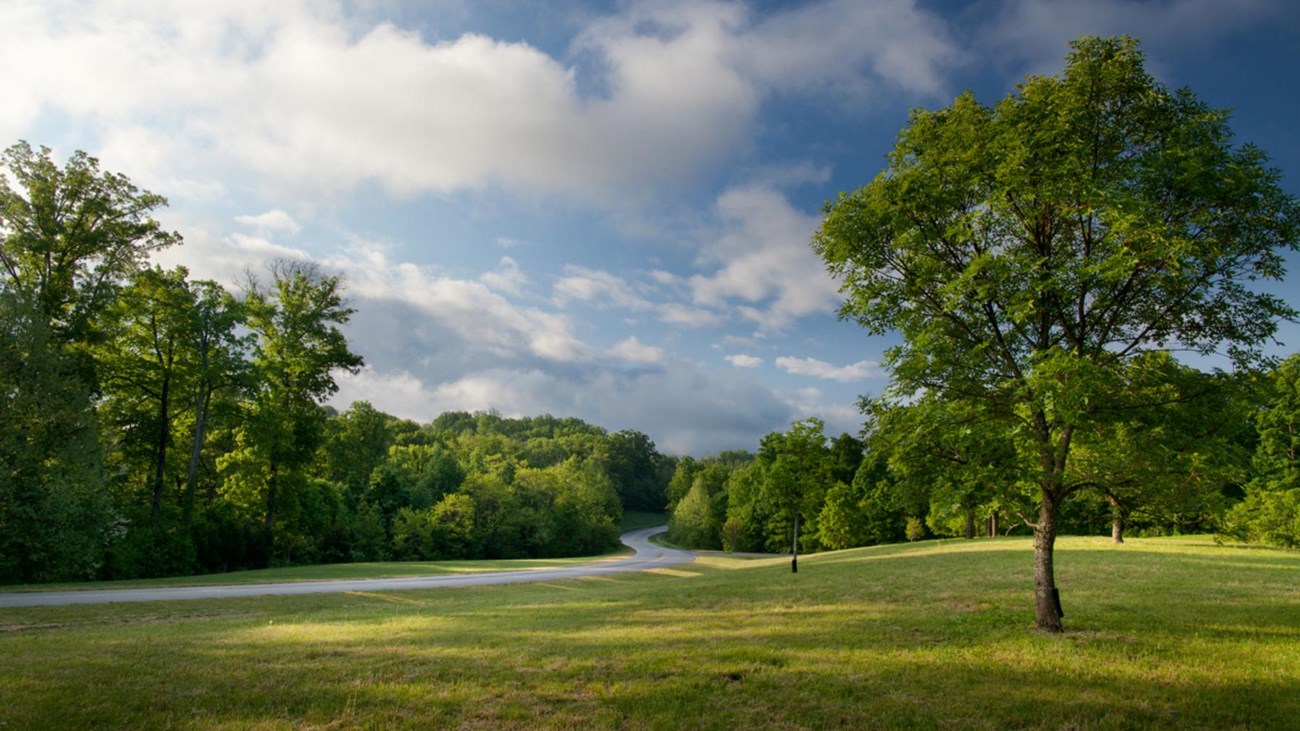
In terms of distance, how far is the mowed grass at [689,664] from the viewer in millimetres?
6484

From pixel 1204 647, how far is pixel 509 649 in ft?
34.7

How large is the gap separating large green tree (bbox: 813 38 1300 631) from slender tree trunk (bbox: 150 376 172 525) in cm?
3526

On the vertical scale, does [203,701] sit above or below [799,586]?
above

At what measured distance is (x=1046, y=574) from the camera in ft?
35.6

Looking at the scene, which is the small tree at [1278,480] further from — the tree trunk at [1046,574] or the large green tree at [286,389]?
the large green tree at [286,389]

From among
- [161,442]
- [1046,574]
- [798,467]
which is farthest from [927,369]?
[161,442]

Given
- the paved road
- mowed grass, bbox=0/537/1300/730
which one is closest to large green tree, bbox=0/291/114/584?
the paved road

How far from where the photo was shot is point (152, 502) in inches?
1308

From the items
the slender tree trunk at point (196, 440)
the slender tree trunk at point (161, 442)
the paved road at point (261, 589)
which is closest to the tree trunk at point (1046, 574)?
the paved road at point (261, 589)

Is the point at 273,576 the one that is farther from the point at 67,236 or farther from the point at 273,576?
the point at 67,236

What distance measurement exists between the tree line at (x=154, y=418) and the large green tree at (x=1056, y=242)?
28.7m

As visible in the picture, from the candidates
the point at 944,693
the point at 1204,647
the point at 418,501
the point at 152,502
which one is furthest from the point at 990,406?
the point at 418,501

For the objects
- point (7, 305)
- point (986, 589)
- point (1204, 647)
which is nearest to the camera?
point (1204, 647)

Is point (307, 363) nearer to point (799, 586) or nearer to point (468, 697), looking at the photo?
point (799, 586)
